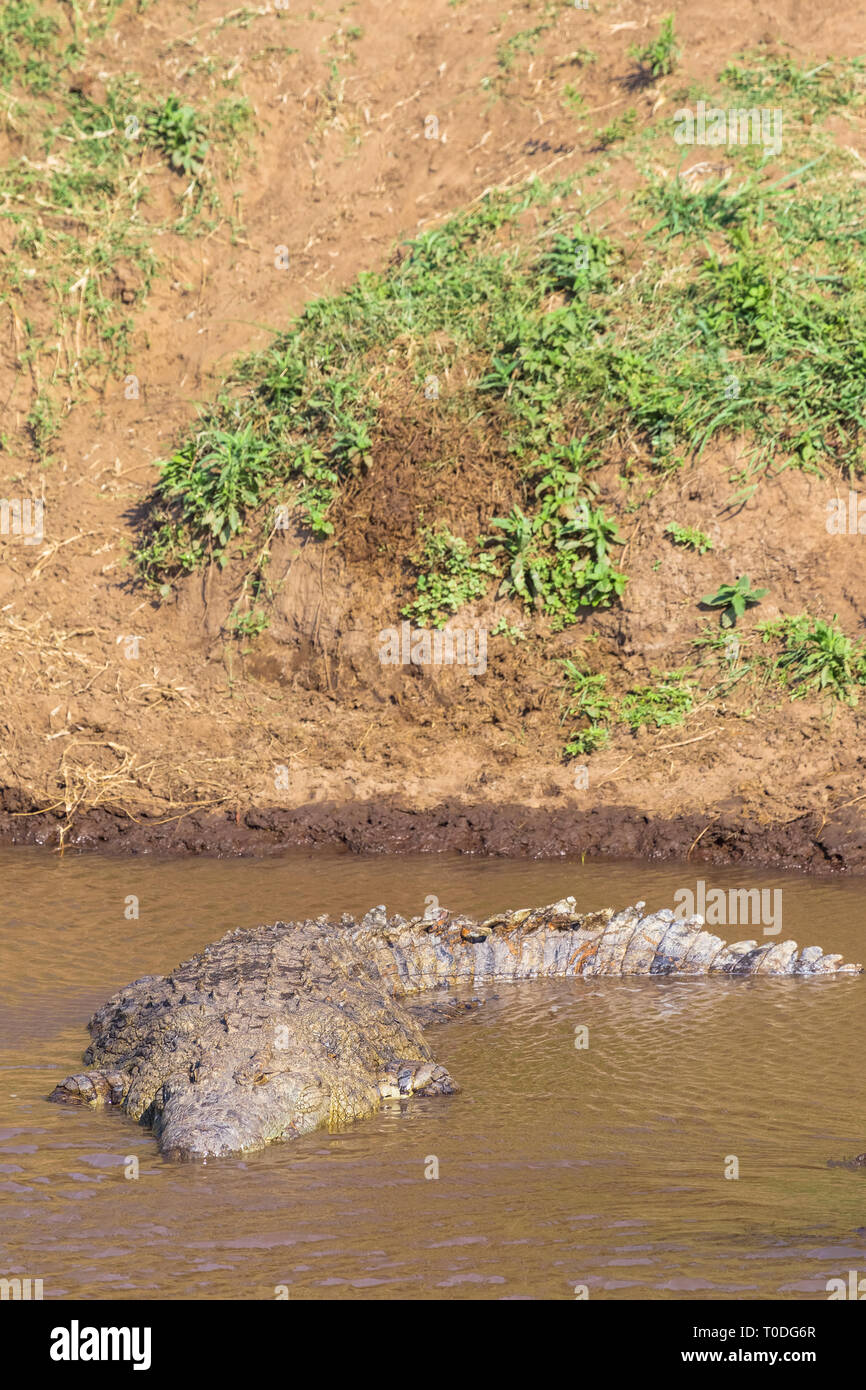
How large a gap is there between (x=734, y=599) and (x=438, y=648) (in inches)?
80.1

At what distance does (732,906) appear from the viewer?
709 centimetres

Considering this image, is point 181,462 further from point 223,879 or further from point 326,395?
point 223,879

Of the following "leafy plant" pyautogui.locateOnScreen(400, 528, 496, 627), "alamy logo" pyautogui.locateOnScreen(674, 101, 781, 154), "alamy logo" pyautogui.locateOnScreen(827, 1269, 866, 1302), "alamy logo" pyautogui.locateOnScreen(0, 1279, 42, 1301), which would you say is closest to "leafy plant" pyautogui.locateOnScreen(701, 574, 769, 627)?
"leafy plant" pyautogui.locateOnScreen(400, 528, 496, 627)

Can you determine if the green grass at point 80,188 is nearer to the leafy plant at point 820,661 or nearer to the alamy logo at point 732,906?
the leafy plant at point 820,661

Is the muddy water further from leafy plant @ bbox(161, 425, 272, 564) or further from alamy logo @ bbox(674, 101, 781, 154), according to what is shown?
alamy logo @ bbox(674, 101, 781, 154)

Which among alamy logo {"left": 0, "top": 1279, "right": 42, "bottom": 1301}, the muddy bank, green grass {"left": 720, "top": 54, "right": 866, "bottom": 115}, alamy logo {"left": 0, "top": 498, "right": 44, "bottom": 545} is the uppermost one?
green grass {"left": 720, "top": 54, "right": 866, "bottom": 115}

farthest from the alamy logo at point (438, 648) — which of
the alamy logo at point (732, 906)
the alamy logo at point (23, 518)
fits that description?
the alamy logo at point (23, 518)

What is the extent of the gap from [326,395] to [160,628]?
2.22 m

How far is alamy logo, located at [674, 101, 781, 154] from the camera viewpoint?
1116 centimetres

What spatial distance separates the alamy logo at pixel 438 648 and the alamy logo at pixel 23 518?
3190mm

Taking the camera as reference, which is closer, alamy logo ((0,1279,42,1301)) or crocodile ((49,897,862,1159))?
alamy logo ((0,1279,42,1301))

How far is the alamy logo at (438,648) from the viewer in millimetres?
8906

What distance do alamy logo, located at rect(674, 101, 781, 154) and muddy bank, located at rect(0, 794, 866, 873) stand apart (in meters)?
6.40

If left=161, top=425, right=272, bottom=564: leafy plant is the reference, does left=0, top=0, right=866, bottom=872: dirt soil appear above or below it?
below
